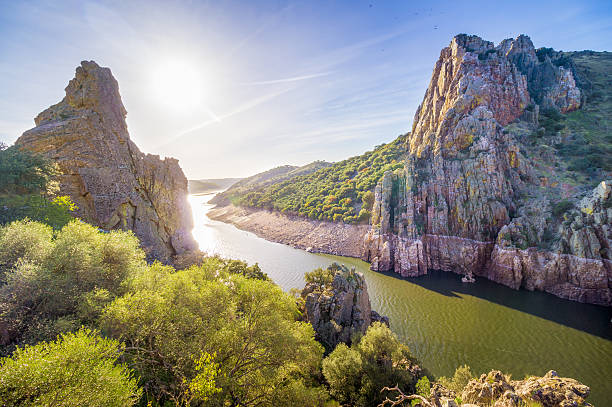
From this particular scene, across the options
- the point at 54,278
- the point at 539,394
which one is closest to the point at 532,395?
the point at 539,394

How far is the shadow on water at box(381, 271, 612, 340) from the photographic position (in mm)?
22859

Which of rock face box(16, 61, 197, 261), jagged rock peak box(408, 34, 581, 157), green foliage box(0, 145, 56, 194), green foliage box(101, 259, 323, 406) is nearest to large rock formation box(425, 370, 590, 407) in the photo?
green foliage box(101, 259, 323, 406)

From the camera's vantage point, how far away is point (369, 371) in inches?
546

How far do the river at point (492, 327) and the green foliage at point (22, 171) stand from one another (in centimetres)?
2754

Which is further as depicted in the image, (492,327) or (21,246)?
(492,327)

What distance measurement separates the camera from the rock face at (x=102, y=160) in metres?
20.6

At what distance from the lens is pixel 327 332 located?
18.4 metres

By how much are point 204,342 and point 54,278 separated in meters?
8.27

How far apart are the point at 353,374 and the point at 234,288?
9013mm

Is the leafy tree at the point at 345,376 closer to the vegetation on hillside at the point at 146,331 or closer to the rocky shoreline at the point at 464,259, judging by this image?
the vegetation on hillside at the point at 146,331

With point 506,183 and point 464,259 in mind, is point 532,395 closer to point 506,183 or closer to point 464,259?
point 464,259

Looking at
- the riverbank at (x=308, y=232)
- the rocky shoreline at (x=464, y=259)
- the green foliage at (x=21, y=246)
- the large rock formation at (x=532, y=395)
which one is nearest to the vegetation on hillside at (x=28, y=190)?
the green foliage at (x=21, y=246)

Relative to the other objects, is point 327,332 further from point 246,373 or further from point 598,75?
point 598,75

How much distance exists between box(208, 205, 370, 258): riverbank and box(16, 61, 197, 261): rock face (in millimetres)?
27115
